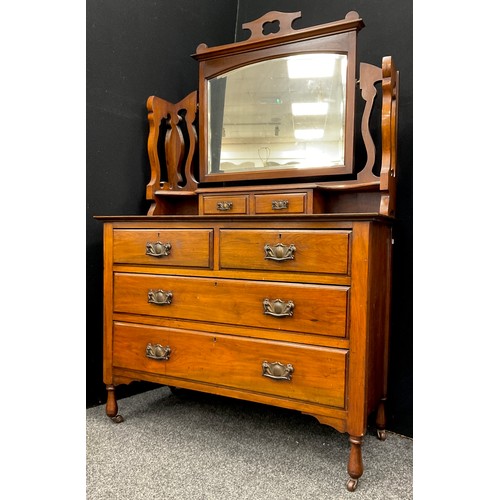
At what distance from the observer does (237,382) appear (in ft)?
5.65

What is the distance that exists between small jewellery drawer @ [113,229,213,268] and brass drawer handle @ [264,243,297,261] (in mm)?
269

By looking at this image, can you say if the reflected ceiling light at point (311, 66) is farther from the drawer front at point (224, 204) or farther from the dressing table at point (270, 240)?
the drawer front at point (224, 204)

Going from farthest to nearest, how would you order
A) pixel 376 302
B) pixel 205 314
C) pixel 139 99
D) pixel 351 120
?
pixel 139 99 < pixel 351 120 < pixel 205 314 < pixel 376 302

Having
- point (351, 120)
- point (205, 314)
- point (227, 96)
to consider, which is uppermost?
point (227, 96)

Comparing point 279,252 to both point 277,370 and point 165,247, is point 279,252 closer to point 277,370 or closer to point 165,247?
point 277,370

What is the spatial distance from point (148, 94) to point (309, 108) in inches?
37.6

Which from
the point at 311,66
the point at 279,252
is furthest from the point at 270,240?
the point at 311,66

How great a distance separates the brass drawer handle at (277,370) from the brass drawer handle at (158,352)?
0.46 m

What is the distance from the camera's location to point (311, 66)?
2104 mm

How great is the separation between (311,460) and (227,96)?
1.76 m

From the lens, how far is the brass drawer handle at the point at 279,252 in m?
1.61

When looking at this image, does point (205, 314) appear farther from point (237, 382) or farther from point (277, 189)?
point (277, 189)
